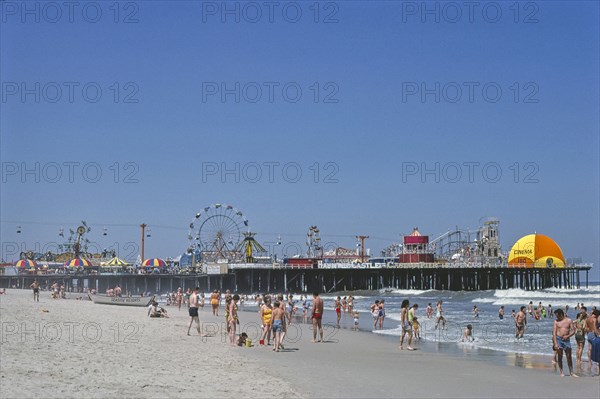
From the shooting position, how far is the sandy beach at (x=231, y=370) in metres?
9.75

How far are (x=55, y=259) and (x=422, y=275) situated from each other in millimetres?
81141

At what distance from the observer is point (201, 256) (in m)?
99.4

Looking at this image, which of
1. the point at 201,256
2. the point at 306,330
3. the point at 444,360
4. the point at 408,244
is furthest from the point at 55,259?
the point at 444,360

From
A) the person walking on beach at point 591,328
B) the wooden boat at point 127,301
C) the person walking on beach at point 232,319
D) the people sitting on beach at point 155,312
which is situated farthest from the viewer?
the wooden boat at point 127,301

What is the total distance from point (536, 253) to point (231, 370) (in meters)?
73.1

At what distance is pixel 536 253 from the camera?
79688 millimetres

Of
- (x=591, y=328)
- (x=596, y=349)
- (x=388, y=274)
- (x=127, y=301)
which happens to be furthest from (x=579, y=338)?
(x=388, y=274)

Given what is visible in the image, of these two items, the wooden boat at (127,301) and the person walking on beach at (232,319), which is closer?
the person walking on beach at (232,319)

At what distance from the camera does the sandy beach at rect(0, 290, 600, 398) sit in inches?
384

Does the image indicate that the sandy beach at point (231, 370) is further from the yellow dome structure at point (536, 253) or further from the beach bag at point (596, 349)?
the yellow dome structure at point (536, 253)

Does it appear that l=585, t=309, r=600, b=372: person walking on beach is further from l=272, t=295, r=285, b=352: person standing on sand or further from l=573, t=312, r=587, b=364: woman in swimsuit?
l=272, t=295, r=285, b=352: person standing on sand

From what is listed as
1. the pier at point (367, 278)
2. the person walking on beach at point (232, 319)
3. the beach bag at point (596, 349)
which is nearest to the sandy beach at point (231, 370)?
the beach bag at point (596, 349)

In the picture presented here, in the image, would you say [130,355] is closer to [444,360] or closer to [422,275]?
[444,360]

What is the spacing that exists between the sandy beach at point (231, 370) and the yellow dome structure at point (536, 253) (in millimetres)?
64923
